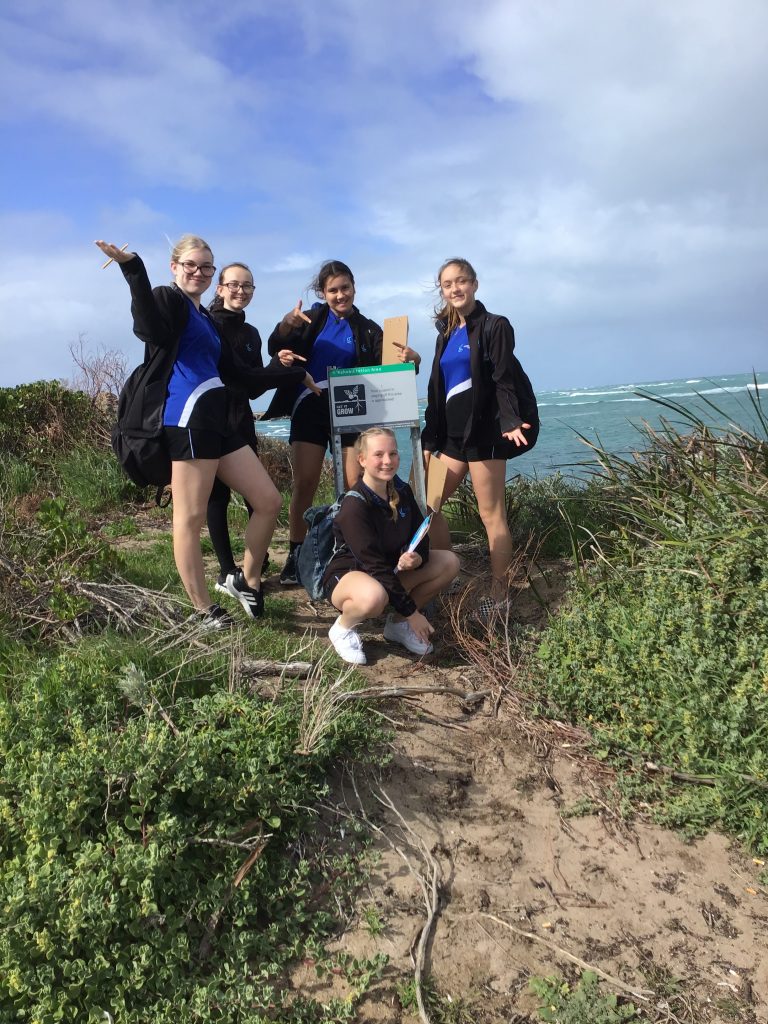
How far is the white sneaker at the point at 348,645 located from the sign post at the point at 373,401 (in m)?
Result: 1.49

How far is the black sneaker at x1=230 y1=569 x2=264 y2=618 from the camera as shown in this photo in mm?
4820

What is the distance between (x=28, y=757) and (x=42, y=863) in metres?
0.52

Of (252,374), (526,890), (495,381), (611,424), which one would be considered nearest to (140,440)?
(252,374)

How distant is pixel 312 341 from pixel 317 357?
123 mm

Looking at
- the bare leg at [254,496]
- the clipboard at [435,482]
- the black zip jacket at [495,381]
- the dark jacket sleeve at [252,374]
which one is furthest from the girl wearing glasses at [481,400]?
the bare leg at [254,496]

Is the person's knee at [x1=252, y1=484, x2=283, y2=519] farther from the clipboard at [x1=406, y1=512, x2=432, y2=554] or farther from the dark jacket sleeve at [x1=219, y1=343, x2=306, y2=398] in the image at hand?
the clipboard at [x1=406, y1=512, x2=432, y2=554]

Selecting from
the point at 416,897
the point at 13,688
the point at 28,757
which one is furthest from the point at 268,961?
the point at 13,688

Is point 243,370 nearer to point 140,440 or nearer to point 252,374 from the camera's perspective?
point 252,374

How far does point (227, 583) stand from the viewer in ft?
15.9

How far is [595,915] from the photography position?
300cm

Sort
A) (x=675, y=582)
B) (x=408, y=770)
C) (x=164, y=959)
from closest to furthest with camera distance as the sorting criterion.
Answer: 1. (x=164, y=959)
2. (x=408, y=770)
3. (x=675, y=582)

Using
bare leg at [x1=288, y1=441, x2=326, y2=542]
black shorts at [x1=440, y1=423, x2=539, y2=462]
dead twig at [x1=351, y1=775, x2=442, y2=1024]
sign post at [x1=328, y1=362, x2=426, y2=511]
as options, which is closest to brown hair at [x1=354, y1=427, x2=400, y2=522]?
black shorts at [x1=440, y1=423, x2=539, y2=462]

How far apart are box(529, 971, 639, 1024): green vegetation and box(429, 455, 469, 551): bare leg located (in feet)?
8.83

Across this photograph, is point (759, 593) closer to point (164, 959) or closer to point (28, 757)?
point (164, 959)
